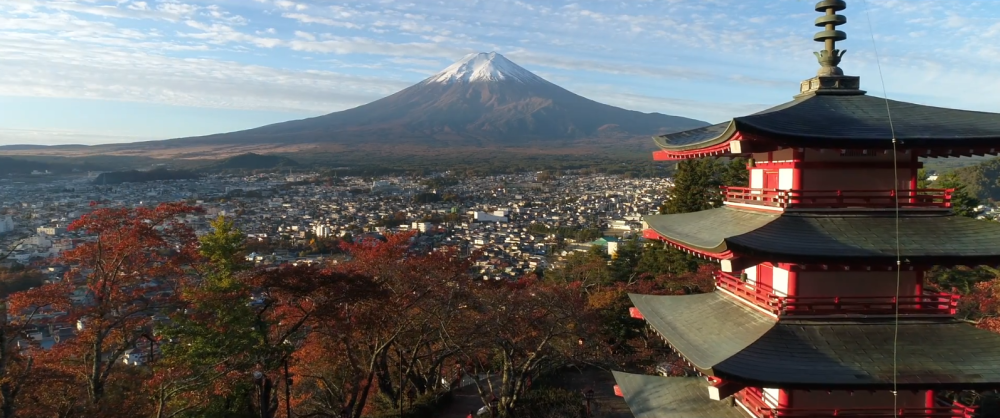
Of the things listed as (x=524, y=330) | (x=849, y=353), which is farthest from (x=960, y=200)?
(x=849, y=353)

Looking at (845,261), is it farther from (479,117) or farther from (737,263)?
(479,117)

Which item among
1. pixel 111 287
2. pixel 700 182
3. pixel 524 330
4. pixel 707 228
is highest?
pixel 707 228

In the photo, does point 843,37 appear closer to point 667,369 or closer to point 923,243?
A: point 923,243

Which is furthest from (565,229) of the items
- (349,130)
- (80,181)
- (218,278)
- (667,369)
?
(349,130)

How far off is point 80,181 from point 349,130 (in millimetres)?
47136

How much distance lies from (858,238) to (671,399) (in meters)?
2.69

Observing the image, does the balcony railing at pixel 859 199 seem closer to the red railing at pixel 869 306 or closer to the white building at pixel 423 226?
the red railing at pixel 869 306

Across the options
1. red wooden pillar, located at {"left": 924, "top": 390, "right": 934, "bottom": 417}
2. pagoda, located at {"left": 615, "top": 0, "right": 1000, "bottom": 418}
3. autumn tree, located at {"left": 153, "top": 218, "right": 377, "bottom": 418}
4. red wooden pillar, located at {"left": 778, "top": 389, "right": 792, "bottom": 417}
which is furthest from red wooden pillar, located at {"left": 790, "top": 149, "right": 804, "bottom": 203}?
autumn tree, located at {"left": 153, "top": 218, "right": 377, "bottom": 418}

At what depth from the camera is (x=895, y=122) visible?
5504 millimetres

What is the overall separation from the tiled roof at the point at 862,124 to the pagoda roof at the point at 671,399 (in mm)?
2793

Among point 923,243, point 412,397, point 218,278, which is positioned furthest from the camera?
point 412,397

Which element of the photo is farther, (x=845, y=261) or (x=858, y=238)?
(x=858, y=238)

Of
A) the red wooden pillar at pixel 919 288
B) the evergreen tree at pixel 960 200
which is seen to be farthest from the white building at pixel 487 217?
the red wooden pillar at pixel 919 288

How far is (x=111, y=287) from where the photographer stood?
10820 millimetres
